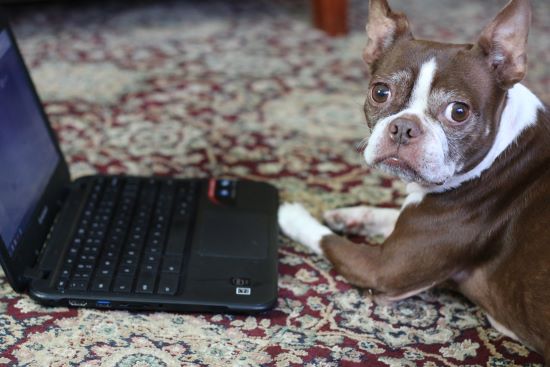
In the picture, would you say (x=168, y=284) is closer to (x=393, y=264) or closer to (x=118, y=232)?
(x=118, y=232)

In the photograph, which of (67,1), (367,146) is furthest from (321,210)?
(67,1)

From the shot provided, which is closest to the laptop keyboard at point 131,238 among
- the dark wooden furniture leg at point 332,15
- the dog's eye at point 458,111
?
the dog's eye at point 458,111

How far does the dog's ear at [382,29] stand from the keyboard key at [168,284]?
0.67 meters

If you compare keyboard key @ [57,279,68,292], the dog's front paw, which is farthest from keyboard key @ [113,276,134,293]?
the dog's front paw

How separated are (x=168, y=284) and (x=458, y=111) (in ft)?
2.35

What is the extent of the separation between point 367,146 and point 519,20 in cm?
41

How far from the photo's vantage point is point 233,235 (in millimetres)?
1803

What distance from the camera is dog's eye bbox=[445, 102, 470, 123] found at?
1523mm

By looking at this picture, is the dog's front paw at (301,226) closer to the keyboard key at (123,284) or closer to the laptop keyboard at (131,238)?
the laptop keyboard at (131,238)

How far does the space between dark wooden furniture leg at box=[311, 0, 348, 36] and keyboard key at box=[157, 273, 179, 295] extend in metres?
2.08

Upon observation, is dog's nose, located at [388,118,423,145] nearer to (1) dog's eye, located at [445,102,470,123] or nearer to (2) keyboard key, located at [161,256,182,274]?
(1) dog's eye, located at [445,102,470,123]

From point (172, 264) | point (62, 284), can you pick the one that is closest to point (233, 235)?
point (172, 264)

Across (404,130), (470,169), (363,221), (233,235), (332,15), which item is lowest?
(332,15)

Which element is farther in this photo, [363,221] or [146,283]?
[363,221]
